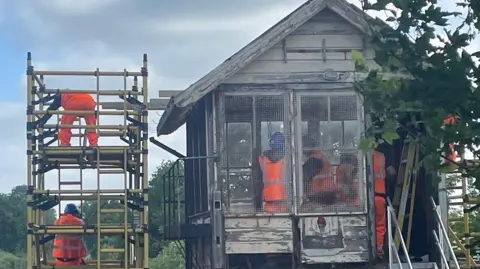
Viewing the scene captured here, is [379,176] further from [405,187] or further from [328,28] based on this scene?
[328,28]

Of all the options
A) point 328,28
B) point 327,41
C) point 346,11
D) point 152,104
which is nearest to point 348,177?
point 327,41

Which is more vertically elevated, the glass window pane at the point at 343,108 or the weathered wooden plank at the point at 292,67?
the weathered wooden plank at the point at 292,67

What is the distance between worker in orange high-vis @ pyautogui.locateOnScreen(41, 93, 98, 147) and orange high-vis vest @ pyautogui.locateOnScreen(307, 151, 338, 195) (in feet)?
13.8

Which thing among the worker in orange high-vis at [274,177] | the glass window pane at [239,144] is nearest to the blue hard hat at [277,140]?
the worker in orange high-vis at [274,177]

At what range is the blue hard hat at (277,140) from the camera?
15.4m

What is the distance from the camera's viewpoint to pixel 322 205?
15359 millimetres

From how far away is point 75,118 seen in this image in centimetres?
1725

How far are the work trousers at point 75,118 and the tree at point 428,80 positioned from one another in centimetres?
1148

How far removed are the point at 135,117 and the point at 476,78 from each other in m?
12.2

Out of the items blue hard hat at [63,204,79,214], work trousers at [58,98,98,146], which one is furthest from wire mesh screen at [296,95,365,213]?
blue hard hat at [63,204,79,214]

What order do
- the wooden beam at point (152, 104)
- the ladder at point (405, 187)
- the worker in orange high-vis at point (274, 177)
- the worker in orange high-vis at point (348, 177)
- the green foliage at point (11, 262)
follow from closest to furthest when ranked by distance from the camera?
the ladder at point (405, 187) < the worker in orange high-vis at point (274, 177) < the worker in orange high-vis at point (348, 177) < the wooden beam at point (152, 104) < the green foliage at point (11, 262)

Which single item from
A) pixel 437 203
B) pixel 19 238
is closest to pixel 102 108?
pixel 437 203

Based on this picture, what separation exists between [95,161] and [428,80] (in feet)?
40.4

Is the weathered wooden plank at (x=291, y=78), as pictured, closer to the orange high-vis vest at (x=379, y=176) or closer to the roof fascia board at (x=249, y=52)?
the roof fascia board at (x=249, y=52)
